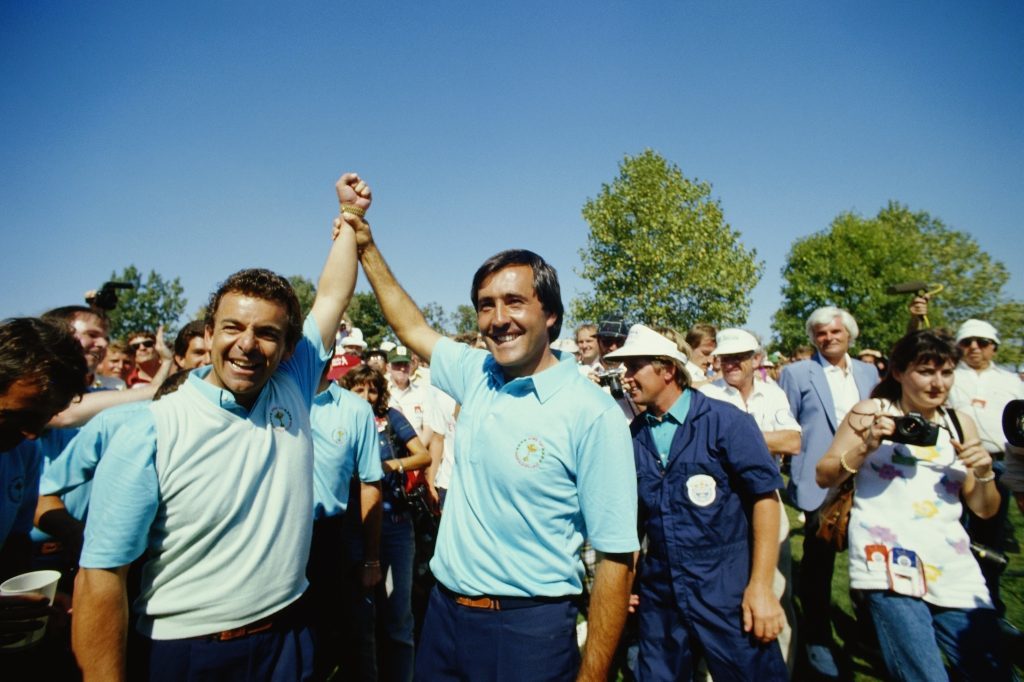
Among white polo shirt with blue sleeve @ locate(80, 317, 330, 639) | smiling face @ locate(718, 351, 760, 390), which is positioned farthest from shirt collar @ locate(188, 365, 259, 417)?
smiling face @ locate(718, 351, 760, 390)

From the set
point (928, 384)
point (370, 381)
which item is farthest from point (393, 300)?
point (928, 384)

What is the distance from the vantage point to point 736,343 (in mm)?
4613

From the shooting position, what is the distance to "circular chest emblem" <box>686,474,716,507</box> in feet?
9.18

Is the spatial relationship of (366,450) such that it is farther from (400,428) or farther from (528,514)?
(528,514)

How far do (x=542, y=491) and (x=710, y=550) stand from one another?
1243mm

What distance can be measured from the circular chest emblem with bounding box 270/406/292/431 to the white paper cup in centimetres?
94

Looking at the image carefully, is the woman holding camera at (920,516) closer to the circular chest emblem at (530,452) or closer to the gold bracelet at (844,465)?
the gold bracelet at (844,465)

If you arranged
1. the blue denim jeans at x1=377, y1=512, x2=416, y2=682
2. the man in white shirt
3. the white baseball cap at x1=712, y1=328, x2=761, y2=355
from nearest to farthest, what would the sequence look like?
the blue denim jeans at x1=377, y1=512, x2=416, y2=682 → the white baseball cap at x1=712, y1=328, x2=761, y2=355 → the man in white shirt

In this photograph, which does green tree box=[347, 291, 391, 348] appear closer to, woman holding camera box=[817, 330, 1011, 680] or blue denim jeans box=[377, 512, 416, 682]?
blue denim jeans box=[377, 512, 416, 682]

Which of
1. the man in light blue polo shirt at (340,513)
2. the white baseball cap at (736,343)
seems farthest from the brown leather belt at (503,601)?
the white baseball cap at (736,343)

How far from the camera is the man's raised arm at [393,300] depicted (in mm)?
2631

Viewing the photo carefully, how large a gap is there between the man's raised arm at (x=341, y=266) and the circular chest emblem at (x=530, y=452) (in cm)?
100

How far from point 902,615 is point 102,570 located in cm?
342

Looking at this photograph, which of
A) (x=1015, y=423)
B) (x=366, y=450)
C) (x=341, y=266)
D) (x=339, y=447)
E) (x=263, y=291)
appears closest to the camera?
(x=263, y=291)
